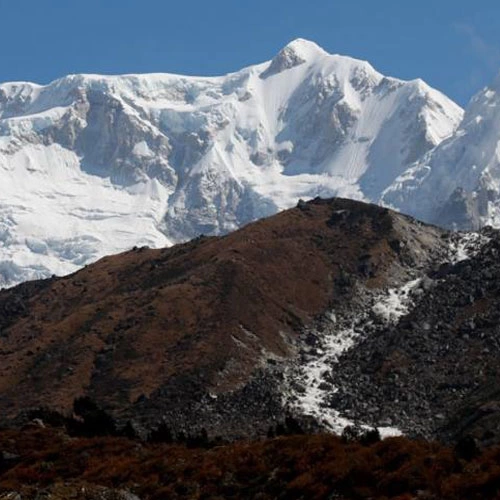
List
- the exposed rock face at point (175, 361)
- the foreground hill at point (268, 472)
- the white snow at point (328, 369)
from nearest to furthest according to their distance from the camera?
the foreground hill at point (268, 472), the white snow at point (328, 369), the exposed rock face at point (175, 361)

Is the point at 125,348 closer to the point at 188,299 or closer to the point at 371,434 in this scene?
the point at 188,299

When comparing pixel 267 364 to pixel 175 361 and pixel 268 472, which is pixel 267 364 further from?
pixel 268 472

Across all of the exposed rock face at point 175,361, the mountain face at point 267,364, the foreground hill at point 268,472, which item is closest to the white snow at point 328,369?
the mountain face at point 267,364

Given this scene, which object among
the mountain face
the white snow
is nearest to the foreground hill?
the mountain face

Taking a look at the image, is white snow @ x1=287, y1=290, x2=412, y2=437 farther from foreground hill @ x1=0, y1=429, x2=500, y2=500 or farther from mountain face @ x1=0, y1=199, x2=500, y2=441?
foreground hill @ x1=0, y1=429, x2=500, y2=500

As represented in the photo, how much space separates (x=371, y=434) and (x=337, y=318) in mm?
137639

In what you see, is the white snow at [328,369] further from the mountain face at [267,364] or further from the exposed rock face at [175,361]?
the exposed rock face at [175,361]

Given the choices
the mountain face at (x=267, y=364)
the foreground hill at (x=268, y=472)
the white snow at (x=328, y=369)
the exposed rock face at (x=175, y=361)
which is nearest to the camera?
the foreground hill at (x=268, y=472)

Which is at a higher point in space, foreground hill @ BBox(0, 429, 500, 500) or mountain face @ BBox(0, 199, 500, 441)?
mountain face @ BBox(0, 199, 500, 441)

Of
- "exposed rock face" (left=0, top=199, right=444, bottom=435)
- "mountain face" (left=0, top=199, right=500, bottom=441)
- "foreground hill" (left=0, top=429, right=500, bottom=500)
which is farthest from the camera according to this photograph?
"exposed rock face" (left=0, top=199, right=444, bottom=435)

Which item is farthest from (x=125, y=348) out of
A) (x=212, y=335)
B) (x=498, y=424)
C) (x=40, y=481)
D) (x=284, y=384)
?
(x=40, y=481)

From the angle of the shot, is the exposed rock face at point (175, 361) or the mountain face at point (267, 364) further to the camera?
the exposed rock face at point (175, 361)

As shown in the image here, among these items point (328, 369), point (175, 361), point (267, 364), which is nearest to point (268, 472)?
point (267, 364)

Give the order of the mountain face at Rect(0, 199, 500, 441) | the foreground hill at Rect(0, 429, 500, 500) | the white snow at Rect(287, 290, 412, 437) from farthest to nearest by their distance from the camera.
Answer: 1. the mountain face at Rect(0, 199, 500, 441)
2. the white snow at Rect(287, 290, 412, 437)
3. the foreground hill at Rect(0, 429, 500, 500)
